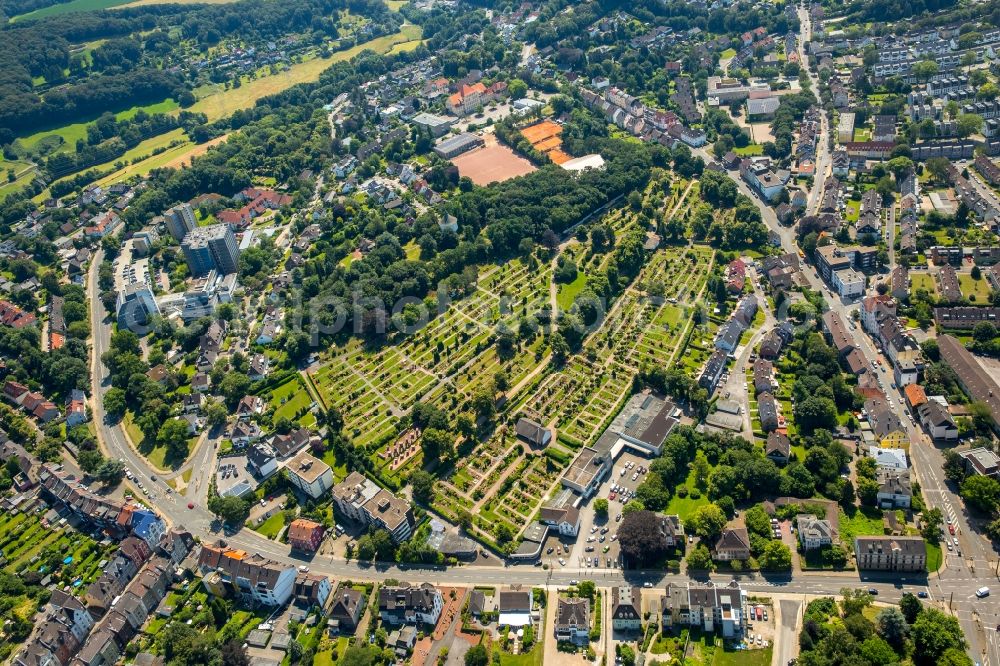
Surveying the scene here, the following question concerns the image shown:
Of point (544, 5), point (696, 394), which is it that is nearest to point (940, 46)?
point (544, 5)

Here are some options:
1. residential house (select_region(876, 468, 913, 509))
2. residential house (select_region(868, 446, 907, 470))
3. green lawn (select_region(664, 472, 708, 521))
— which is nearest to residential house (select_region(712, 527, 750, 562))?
green lawn (select_region(664, 472, 708, 521))

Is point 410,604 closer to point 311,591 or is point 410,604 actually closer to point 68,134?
point 311,591

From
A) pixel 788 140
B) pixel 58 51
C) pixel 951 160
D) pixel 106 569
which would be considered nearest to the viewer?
pixel 106 569

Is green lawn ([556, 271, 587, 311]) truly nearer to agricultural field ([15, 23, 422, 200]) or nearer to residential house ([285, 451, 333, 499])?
residential house ([285, 451, 333, 499])

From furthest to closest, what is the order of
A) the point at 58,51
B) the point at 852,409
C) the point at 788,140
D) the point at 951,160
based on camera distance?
the point at 58,51 < the point at 788,140 < the point at 951,160 < the point at 852,409

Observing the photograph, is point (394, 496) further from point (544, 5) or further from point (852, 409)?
point (544, 5)

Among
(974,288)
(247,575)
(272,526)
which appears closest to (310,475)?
(272,526)
